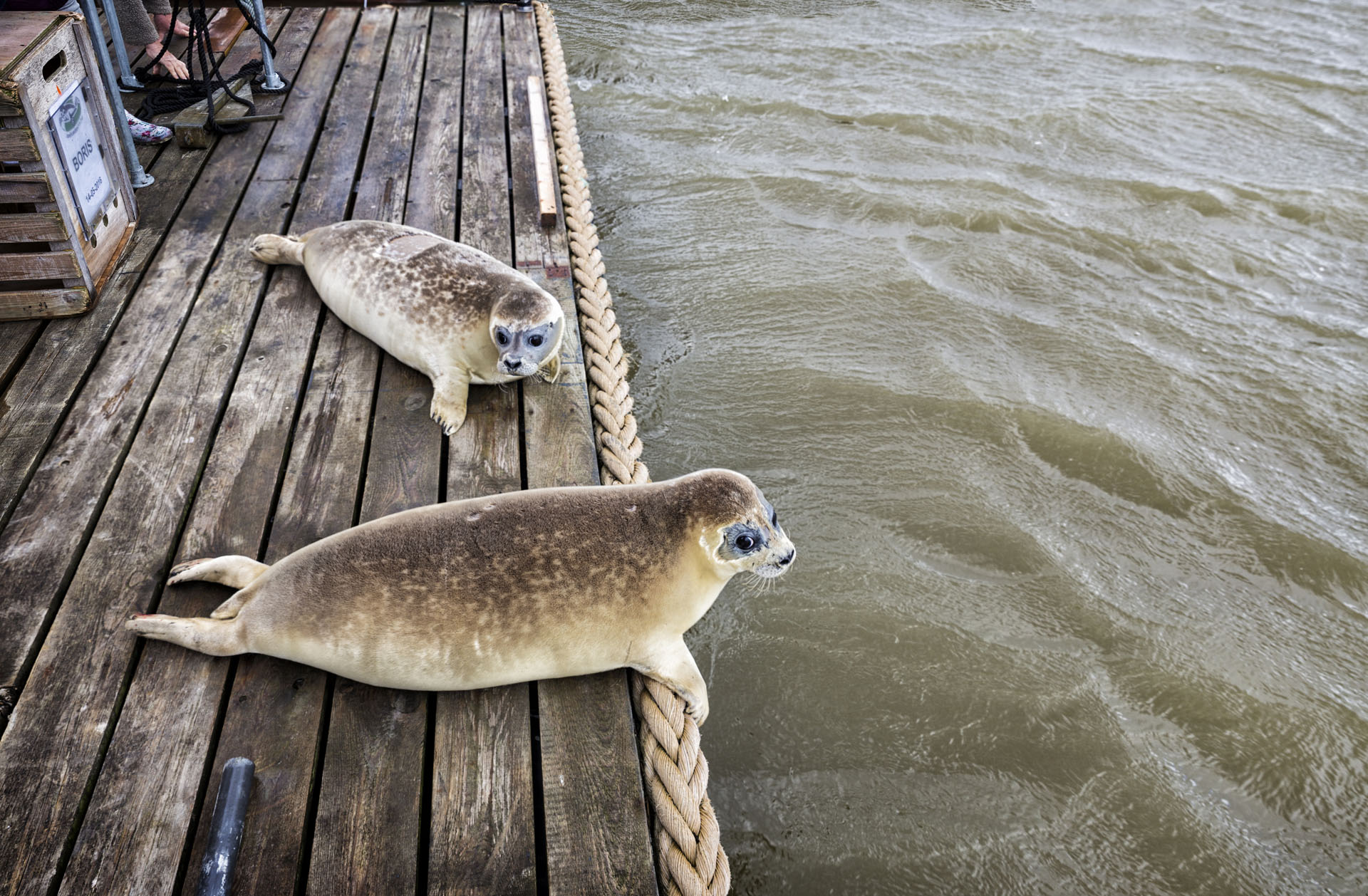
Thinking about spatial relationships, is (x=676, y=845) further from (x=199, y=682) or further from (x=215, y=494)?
(x=215, y=494)

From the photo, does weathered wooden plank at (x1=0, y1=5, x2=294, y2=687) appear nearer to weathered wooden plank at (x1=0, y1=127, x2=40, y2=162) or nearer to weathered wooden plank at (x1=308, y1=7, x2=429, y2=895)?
weathered wooden plank at (x1=0, y1=127, x2=40, y2=162)

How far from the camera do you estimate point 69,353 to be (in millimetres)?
2912

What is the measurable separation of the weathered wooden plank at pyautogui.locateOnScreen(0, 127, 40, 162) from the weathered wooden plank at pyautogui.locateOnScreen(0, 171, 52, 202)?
0.04 meters

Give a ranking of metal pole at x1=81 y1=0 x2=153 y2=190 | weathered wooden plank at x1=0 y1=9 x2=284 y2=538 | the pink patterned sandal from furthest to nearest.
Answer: the pink patterned sandal → metal pole at x1=81 y1=0 x2=153 y2=190 → weathered wooden plank at x1=0 y1=9 x2=284 y2=538

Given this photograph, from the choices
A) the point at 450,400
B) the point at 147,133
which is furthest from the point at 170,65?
the point at 450,400

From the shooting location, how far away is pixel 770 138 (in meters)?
5.89

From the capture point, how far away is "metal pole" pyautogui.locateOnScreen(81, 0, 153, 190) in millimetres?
3570

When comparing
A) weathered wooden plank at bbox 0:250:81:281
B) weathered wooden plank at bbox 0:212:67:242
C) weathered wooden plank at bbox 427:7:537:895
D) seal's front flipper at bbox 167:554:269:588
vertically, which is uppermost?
weathered wooden plank at bbox 0:212:67:242

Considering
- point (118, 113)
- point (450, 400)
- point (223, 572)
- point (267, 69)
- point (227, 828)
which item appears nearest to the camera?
point (227, 828)

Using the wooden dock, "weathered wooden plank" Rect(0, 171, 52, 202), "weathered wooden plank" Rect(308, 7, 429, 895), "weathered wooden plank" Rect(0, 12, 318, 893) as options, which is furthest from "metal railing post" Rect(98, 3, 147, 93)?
"weathered wooden plank" Rect(308, 7, 429, 895)

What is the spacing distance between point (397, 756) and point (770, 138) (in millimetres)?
4920

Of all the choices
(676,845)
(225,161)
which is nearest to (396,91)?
(225,161)

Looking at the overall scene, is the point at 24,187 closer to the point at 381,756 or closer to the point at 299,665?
the point at 299,665

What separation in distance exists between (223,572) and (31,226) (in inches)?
61.3
